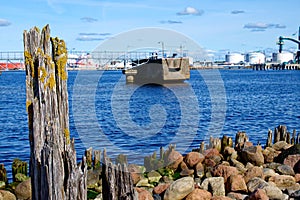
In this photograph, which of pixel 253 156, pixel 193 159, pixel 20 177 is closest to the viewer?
pixel 20 177

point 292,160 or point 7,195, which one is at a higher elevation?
point 292,160

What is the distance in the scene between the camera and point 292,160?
18.8 meters

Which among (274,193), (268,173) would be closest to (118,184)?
(274,193)

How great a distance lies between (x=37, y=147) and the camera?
8969 millimetres

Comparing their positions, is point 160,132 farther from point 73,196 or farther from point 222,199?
point 73,196

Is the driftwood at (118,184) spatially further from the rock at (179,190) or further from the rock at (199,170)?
the rock at (199,170)

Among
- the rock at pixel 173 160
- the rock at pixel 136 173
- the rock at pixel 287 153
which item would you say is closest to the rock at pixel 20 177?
the rock at pixel 136 173

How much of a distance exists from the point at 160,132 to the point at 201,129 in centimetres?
320

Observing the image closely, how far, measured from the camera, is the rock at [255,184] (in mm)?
15523

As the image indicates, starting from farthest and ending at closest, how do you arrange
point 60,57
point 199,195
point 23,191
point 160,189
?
point 160,189 → point 23,191 → point 199,195 → point 60,57

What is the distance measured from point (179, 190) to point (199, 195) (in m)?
0.63

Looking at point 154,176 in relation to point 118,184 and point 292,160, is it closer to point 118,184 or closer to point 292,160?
point 292,160

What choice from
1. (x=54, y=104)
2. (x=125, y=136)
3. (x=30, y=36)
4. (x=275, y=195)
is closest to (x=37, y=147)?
(x=54, y=104)

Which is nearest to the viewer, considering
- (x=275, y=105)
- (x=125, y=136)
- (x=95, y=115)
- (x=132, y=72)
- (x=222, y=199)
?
(x=222, y=199)
